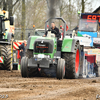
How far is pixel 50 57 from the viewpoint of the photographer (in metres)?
8.24

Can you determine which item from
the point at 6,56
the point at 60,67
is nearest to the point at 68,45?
the point at 60,67

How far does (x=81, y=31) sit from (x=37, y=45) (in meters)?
10.4

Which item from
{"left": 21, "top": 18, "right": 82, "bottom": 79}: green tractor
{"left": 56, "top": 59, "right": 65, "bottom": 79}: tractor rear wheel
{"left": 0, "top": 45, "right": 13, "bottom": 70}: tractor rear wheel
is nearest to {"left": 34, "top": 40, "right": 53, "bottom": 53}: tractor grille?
{"left": 21, "top": 18, "right": 82, "bottom": 79}: green tractor

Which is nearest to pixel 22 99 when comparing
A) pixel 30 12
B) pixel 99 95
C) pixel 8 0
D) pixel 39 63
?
pixel 99 95

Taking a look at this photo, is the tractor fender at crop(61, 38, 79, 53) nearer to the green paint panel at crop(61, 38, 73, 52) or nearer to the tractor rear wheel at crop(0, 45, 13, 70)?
the green paint panel at crop(61, 38, 73, 52)

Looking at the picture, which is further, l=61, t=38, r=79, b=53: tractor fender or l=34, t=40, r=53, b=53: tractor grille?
l=61, t=38, r=79, b=53: tractor fender

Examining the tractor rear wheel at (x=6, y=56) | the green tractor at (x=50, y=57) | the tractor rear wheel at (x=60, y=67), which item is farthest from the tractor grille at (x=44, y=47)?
the tractor rear wheel at (x=6, y=56)

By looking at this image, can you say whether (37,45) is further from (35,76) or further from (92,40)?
(92,40)


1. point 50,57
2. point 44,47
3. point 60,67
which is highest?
point 44,47

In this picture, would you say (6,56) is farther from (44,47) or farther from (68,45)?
(68,45)

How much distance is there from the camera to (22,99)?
441 centimetres

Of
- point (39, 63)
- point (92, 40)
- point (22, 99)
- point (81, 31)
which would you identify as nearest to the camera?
point (22, 99)

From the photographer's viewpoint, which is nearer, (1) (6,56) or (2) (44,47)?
(2) (44,47)

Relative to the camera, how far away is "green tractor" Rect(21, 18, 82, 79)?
794cm
